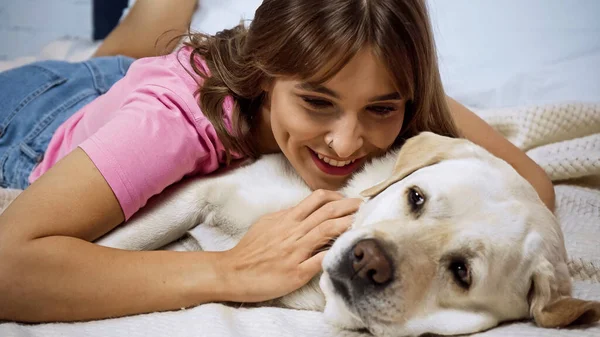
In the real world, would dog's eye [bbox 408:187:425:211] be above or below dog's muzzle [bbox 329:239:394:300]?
above

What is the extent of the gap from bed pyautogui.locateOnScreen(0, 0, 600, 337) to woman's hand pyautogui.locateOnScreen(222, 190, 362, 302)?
6cm

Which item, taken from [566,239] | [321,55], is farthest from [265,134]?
[566,239]

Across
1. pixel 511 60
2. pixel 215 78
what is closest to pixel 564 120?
pixel 511 60

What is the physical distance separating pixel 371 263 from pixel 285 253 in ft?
1.13

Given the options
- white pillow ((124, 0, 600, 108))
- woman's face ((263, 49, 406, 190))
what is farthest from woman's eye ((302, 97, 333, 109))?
white pillow ((124, 0, 600, 108))

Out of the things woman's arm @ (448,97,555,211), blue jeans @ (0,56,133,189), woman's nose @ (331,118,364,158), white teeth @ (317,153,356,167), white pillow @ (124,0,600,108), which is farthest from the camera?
white pillow @ (124,0,600,108)

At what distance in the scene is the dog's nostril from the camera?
1288 mm

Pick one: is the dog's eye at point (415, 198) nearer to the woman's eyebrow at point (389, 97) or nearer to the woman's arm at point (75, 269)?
the woman's eyebrow at point (389, 97)

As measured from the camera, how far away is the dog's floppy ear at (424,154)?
158 centimetres

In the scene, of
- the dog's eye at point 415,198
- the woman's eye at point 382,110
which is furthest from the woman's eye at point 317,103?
the dog's eye at point 415,198

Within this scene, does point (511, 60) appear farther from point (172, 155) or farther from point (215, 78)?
point (172, 155)

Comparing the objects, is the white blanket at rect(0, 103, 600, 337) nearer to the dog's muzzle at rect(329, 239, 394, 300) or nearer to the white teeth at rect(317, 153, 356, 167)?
the dog's muzzle at rect(329, 239, 394, 300)

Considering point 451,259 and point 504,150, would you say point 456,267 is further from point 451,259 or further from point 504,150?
point 504,150

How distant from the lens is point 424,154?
1.61 m
